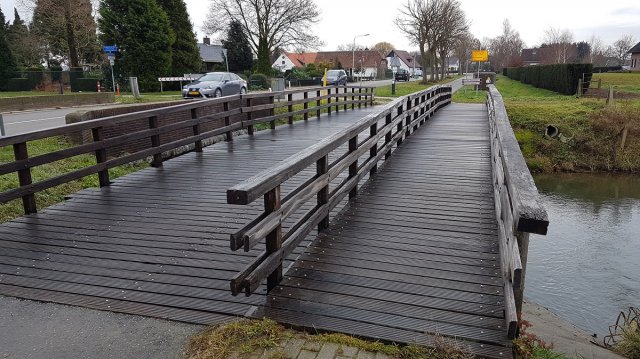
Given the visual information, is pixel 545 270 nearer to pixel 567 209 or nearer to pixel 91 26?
pixel 567 209

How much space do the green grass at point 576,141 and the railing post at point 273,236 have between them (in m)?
16.2

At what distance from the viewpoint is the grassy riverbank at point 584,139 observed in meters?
17.7

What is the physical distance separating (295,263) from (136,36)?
31570 millimetres

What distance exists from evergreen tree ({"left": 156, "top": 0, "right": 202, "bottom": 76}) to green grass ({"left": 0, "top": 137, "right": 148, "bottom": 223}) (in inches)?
1044

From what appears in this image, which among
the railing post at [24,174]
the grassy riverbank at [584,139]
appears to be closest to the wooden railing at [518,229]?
the railing post at [24,174]

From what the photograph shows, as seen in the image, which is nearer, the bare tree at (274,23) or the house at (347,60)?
the bare tree at (274,23)

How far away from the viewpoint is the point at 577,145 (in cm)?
1848

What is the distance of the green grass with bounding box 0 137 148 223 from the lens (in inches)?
265

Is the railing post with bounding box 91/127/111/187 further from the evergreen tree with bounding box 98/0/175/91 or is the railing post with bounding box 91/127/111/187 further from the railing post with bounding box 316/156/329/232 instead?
the evergreen tree with bounding box 98/0/175/91

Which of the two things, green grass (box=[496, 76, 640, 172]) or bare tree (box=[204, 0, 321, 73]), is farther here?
bare tree (box=[204, 0, 321, 73])

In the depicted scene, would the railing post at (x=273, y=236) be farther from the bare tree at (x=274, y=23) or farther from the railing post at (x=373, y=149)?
the bare tree at (x=274, y=23)

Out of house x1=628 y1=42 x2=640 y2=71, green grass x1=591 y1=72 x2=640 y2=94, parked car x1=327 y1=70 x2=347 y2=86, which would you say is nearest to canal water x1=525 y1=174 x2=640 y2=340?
green grass x1=591 y1=72 x2=640 y2=94

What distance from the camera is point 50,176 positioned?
337 inches

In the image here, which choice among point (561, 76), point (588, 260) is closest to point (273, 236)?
point (588, 260)
